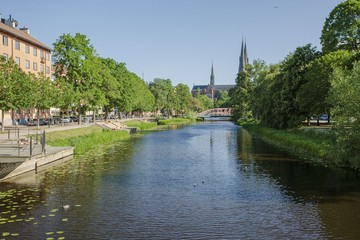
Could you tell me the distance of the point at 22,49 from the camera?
85.1m

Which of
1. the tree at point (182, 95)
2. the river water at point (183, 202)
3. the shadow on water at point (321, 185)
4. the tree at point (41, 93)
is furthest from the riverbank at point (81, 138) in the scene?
the tree at point (182, 95)

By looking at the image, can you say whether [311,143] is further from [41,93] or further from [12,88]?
[41,93]

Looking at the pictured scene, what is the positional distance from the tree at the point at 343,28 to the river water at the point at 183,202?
30.3 metres

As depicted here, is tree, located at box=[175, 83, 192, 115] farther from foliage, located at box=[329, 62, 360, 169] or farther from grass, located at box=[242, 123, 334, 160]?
foliage, located at box=[329, 62, 360, 169]

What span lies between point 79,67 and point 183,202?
5469 cm

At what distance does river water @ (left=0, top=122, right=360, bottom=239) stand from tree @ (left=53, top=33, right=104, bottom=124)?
122 ft

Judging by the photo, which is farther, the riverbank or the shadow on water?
the riverbank

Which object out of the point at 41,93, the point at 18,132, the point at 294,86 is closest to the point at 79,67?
the point at 41,93

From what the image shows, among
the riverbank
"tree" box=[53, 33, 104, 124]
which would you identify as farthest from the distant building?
the riverbank

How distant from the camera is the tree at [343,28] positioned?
56.5 meters

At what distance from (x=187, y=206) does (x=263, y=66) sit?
336 ft

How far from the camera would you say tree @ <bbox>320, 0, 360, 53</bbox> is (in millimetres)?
56469

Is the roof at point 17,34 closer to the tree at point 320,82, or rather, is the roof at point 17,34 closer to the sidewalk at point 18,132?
the sidewalk at point 18,132

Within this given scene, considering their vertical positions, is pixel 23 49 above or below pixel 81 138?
above
